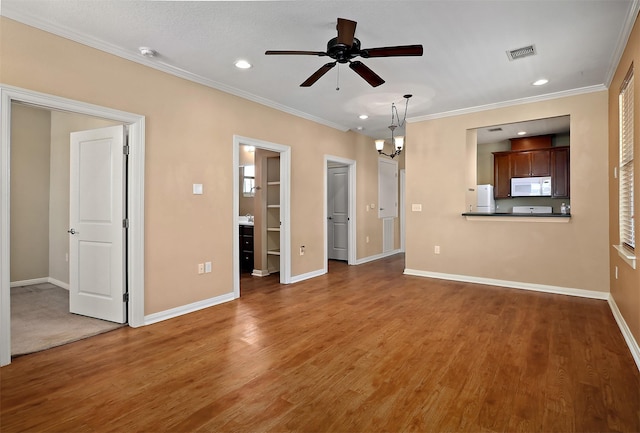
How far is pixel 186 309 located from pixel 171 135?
1.92 m

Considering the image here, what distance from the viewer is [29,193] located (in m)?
5.14

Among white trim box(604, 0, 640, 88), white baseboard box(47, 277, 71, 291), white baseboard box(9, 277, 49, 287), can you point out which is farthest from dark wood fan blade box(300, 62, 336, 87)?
white baseboard box(9, 277, 49, 287)

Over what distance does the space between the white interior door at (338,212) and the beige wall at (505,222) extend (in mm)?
1606

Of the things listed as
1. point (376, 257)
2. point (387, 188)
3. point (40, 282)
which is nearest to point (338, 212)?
point (376, 257)

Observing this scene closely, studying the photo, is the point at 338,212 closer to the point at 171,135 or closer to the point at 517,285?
the point at 517,285

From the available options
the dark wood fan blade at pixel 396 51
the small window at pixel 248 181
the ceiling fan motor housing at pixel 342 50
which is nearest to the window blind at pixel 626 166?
the dark wood fan blade at pixel 396 51

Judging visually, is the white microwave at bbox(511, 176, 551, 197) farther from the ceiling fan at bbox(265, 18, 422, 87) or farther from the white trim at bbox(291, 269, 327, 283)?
the ceiling fan at bbox(265, 18, 422, 87)

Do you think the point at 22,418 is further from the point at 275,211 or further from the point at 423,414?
the point at 275,211

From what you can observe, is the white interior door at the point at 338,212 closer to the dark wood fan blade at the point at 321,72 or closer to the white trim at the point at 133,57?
the white trim at the point at 133,57

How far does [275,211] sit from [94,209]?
9.22ft

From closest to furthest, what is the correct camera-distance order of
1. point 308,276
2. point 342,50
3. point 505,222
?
point 342,50 < point 505,222 < point 308,276

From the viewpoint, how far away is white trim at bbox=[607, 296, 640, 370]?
255 centimetres

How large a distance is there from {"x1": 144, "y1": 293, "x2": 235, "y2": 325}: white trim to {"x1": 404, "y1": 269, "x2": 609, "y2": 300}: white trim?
314 cm

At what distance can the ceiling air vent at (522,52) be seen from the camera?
3.18 meters
